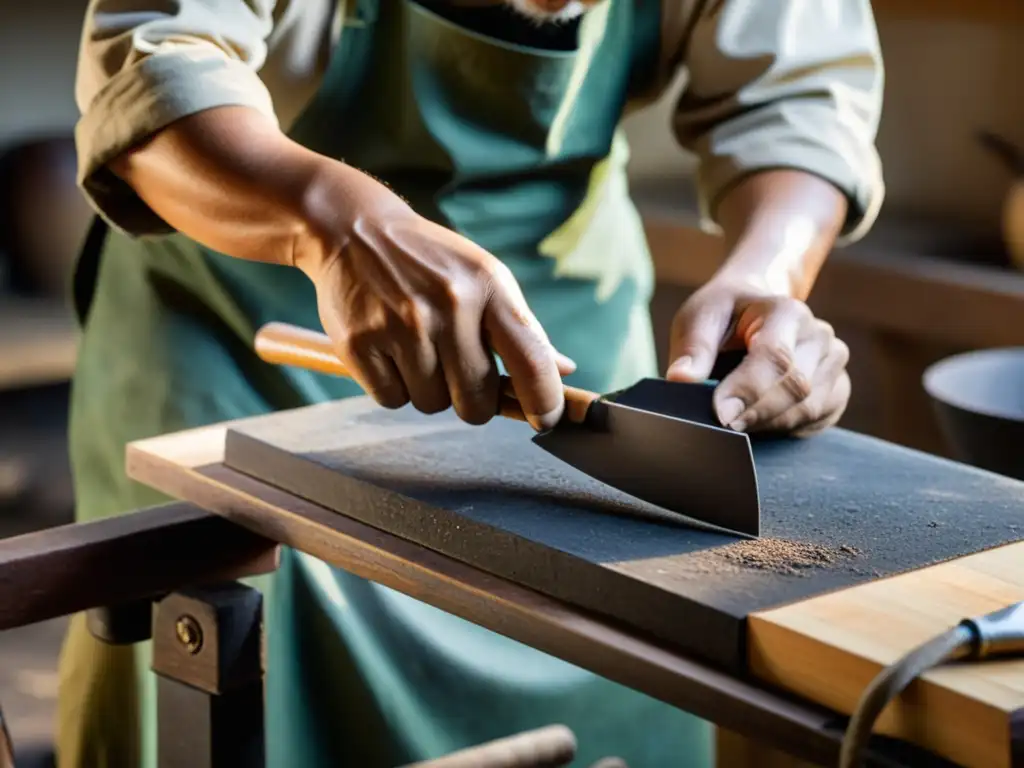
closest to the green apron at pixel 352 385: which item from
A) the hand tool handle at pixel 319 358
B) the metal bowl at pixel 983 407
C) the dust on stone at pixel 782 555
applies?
the hand tool handle at pixel 319 358

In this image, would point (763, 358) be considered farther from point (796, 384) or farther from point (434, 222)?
point (434, 222)

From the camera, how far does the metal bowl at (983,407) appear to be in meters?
1.15

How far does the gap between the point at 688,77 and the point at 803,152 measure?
161mm

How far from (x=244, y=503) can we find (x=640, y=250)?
1.97 ft

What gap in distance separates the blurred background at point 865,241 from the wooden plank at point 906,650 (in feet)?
4.58

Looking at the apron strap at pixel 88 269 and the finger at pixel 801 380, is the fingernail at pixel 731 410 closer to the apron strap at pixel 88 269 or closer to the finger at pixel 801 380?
the finger at pixel 801 380

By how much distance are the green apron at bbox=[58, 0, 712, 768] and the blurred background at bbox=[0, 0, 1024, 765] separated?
0.97 m

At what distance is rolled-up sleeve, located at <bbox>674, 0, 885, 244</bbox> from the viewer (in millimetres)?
1310

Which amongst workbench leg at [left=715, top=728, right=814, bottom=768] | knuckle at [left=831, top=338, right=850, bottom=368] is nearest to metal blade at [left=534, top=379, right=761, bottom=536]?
knuckle at [left=831, top=338, right=850, bottom=368]

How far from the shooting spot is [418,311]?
2.96ft

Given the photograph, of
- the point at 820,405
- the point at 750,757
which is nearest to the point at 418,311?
the point at 820,405

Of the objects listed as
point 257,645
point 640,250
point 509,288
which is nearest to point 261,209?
point 509,288

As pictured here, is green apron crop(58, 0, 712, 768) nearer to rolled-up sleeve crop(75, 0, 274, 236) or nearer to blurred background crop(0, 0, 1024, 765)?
rolled-up sleeve crop(75, 0, 274, 236)

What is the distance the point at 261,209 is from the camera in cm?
99
